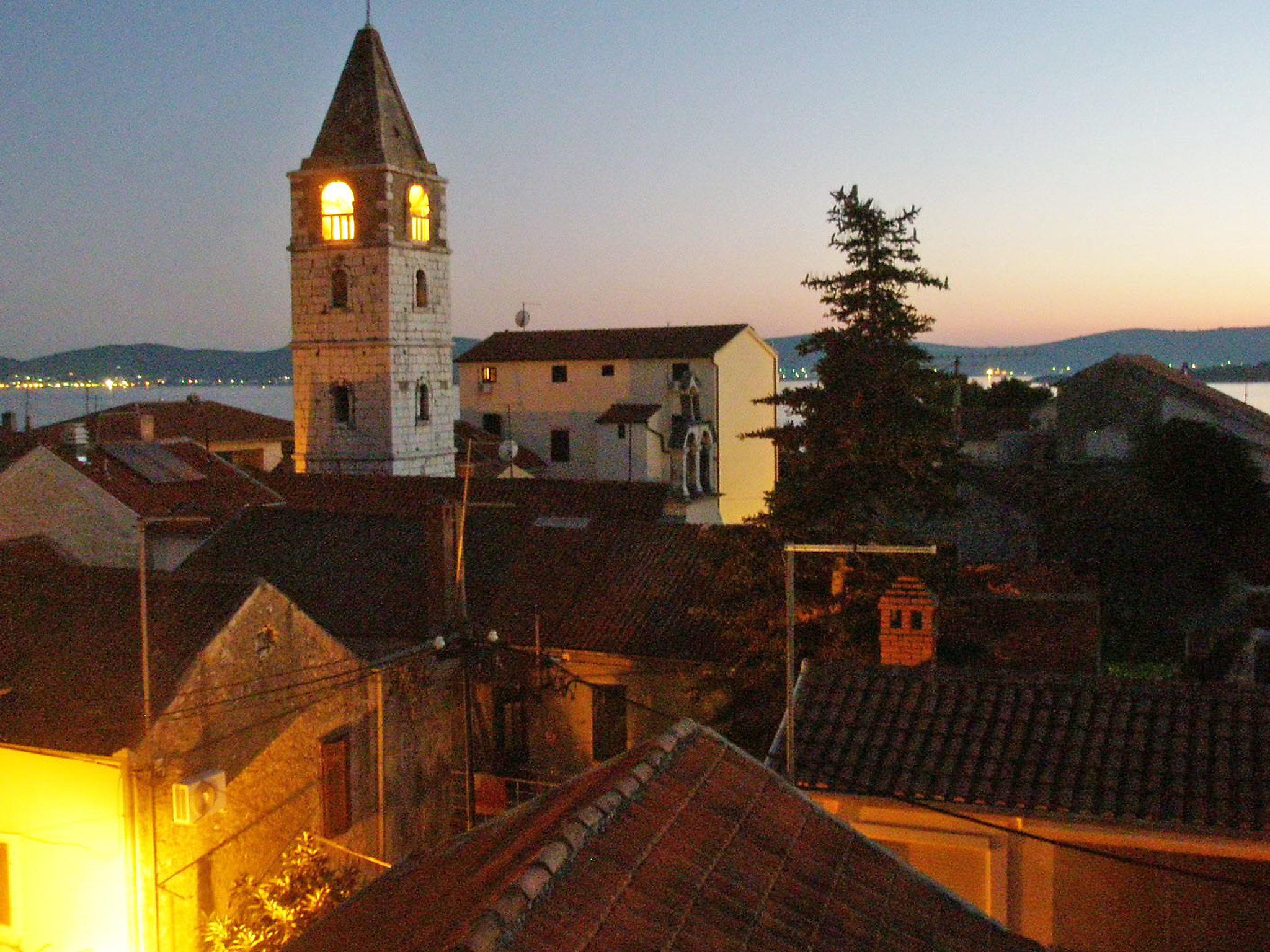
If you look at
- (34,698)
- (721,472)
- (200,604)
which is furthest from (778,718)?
(721,472)

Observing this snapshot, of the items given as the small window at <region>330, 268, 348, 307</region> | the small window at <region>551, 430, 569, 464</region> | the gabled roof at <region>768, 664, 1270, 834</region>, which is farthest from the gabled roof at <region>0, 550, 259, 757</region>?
the small window at <region>551, 430, 569, 464</region>

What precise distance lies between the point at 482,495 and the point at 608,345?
18640 millimetres

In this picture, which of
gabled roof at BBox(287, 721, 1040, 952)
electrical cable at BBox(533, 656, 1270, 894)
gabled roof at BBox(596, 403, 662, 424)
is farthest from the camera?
gabled roof at BBox(596, 403, 662, 424)

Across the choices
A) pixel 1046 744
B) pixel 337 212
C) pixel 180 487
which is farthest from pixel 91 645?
pixel 337 212

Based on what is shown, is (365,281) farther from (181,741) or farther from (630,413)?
(181,741)

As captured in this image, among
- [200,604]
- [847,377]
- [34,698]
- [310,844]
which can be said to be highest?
[847,377]

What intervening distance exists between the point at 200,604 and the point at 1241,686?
10.4m

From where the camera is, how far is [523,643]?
20594 mm

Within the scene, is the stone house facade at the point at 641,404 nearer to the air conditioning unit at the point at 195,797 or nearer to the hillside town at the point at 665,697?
the hillside town at the point at 665,697

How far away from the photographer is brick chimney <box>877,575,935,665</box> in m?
12.9

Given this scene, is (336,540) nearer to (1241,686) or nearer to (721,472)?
(1241,686)

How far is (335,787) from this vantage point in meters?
15.1

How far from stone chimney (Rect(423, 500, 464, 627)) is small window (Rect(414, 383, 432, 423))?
20816 millimetres

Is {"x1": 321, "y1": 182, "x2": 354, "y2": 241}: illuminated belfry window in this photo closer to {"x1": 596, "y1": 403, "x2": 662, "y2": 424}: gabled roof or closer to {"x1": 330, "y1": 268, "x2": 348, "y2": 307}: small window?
{"x1": 330, "y1": 268, "x2": 348, "y2": 307}: small window
